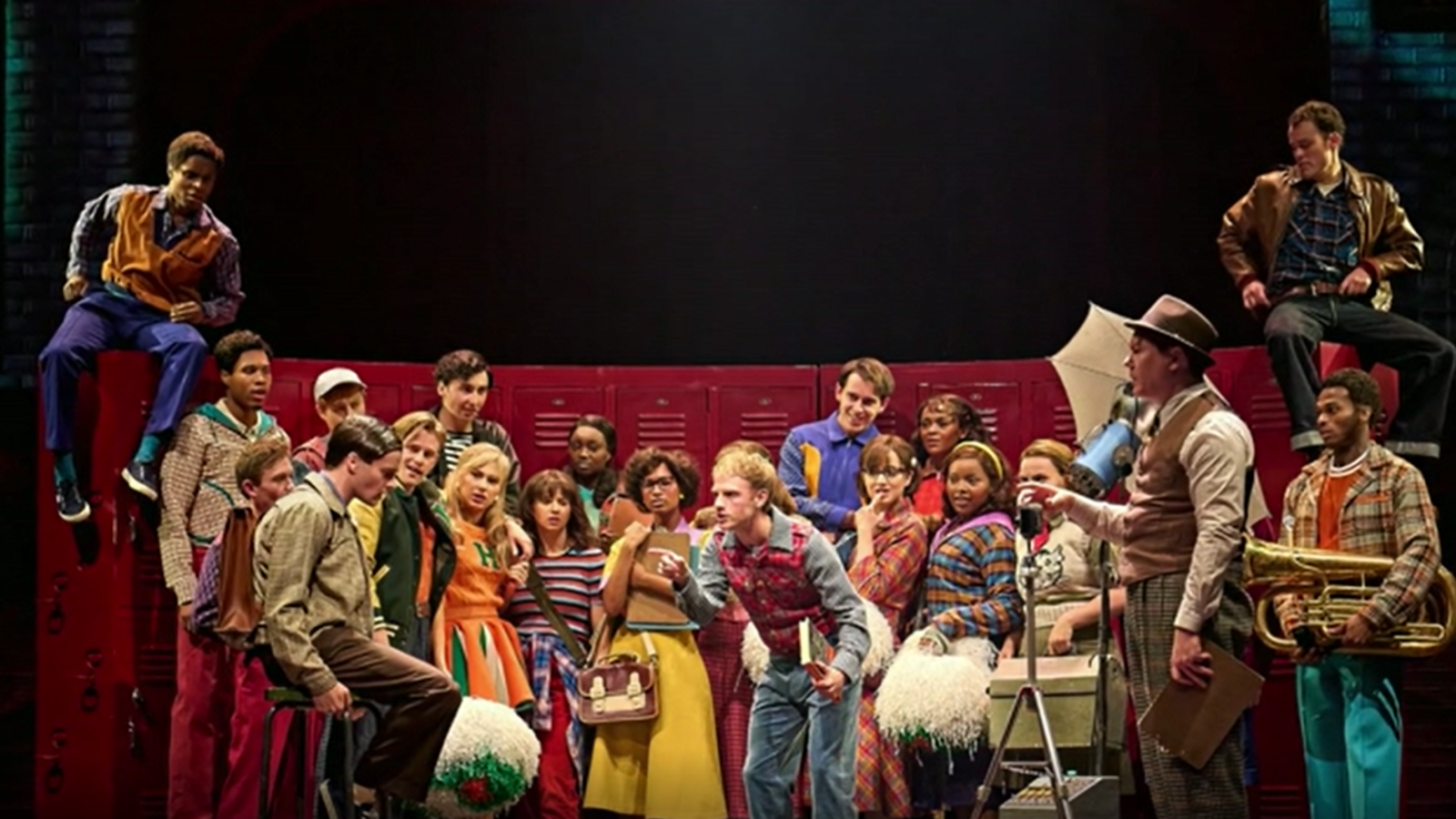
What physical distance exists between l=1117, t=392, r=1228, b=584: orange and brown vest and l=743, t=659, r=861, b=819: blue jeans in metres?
1.52

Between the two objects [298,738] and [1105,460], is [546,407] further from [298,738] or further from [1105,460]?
[1105,460]

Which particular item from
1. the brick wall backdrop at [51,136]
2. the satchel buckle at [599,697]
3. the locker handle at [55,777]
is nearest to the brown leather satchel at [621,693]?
the satchel buckle at [599,697]

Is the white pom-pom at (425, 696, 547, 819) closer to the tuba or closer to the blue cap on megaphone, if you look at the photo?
the blue cap on megaphone

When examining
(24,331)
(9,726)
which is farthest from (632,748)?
(24,331)

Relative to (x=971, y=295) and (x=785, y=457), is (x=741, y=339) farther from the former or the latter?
(x=785, y=457)

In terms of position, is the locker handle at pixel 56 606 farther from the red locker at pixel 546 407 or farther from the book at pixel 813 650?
the book at pixel 813 650

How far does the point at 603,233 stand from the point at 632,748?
11.5 feet

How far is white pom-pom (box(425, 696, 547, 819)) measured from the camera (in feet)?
24.3

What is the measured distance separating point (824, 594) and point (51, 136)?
491 centimetres

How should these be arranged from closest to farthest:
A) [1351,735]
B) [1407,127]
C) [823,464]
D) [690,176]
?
1. [1351,735]
2. [823,464]
3. [1407,127]
4. [690,176]

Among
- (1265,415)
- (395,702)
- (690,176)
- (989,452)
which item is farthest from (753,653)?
(690,176)

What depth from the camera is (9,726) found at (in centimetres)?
941

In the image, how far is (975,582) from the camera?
7691mm

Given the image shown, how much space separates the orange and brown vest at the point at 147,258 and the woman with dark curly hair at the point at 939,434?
2921mm
